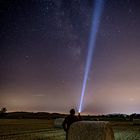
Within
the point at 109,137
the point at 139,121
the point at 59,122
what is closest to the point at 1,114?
the point at 139,121

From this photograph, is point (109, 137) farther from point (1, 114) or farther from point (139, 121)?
point (1, 114)

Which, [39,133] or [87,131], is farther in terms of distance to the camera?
[39,133]

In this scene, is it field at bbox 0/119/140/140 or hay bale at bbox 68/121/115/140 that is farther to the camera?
field at bbox 0/119/140/140

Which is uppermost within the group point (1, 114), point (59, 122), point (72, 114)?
point (1, 114)

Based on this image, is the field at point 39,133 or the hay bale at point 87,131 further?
the field at point 39,133

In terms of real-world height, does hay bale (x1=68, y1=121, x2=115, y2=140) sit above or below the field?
below

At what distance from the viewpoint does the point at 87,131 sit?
495 inches

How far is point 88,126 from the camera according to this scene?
12781 millimetres

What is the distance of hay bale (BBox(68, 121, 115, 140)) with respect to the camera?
1250cm

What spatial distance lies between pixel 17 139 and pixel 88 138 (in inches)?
261

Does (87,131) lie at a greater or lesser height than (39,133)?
lesser

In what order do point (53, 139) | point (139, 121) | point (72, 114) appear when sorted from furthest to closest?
1. point (139, 121)
2. point (53, 139)
3. point (72, 114)

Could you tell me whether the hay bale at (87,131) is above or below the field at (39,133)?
below

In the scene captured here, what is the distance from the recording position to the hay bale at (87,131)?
12500mm
